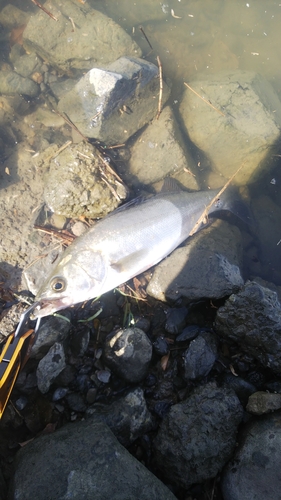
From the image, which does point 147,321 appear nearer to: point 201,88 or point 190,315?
point 190,315

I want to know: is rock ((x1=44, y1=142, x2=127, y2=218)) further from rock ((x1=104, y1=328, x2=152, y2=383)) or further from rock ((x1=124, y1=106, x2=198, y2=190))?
rock ((x1=104, y1=328, x2=152, y2=383))

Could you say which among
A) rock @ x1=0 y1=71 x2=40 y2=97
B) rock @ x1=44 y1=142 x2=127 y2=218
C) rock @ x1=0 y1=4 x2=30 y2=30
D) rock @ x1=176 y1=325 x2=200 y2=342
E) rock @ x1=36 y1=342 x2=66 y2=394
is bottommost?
rock @ x1=176 y1=325 x2=200 y2=342

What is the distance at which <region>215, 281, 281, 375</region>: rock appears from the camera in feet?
11.3

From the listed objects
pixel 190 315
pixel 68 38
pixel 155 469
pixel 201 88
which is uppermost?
pixel 68 38

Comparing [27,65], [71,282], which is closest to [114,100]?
[27,65]

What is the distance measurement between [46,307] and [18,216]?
2058mm

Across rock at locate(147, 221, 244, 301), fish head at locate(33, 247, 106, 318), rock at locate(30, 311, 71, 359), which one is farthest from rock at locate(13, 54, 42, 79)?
rock at locate(30, 311, 71, 359)

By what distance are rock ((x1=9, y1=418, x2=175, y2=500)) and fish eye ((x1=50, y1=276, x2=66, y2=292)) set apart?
5.23 ft

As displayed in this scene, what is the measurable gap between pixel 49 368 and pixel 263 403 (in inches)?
99.6

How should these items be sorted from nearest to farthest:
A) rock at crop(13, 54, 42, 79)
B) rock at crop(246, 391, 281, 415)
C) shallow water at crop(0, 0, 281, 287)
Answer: rock at crop(246, 391, 281, 415) < shallow water at crop(0, 0, 281, 287) < rock at crop(13, 54, 42, 79)

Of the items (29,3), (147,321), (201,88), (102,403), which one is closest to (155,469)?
(102,403)

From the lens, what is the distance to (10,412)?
11.4ft

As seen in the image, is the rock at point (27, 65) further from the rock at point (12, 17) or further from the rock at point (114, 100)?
the rock at point (114, 100)

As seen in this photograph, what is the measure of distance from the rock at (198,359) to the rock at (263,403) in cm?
62
